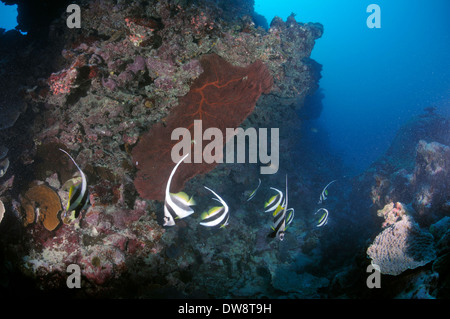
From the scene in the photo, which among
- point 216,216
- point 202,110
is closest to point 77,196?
point 216,216

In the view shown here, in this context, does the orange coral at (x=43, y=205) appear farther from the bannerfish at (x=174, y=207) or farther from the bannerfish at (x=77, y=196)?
the bannerfish at (x=174, y=207)

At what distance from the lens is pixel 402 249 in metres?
3.54

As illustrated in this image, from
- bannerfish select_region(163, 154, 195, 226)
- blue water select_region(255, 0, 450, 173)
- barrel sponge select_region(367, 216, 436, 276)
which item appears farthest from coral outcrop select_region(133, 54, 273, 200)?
blue water select_region(255, 0, 450, 173)

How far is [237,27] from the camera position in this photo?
13.5ft

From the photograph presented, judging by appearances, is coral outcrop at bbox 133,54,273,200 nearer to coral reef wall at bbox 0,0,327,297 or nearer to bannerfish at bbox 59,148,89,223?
coral reef wall at bbox 0,0,327,297

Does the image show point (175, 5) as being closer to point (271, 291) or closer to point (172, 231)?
point (172, 231)

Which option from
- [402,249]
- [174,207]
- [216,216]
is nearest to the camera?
[174,207]

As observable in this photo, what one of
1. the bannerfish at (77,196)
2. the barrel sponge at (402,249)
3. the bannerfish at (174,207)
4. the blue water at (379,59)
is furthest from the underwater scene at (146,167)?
the blue water at (379,59)

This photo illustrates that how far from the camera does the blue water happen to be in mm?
70312

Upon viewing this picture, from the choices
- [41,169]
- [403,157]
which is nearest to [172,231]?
[41,169]

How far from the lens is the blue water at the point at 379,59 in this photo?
70312 millimetres

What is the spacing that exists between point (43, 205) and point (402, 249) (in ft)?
21.1

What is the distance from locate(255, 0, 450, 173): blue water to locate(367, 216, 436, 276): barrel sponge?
5468 centimetres

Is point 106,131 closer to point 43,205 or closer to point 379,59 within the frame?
point 43,205
